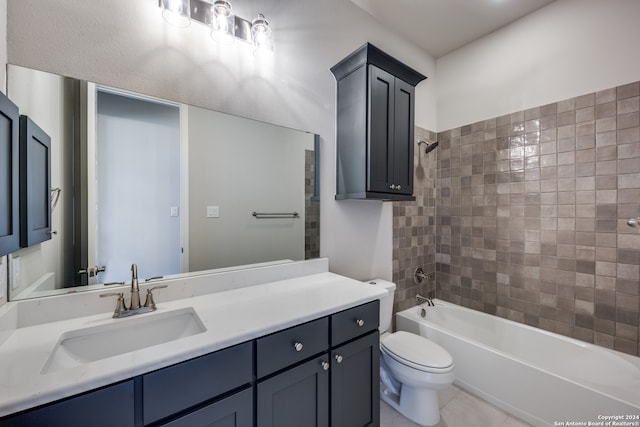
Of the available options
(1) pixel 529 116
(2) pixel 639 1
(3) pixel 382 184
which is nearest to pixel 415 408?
(3) pixel 382 184

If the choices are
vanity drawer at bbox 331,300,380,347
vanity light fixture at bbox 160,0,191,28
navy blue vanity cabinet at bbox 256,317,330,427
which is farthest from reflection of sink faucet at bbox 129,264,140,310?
vanity light fixture at bbox 160,0,191,28

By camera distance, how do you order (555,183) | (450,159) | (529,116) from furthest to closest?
(450,159) < (529,116) < (555,183)

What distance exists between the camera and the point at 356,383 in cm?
127

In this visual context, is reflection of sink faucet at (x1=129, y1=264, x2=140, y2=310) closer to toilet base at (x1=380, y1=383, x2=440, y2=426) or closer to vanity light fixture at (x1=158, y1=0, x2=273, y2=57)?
vanity light fixture at (x1=158, y1=0, x2=273, y2=57)

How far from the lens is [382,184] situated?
1.76 metres

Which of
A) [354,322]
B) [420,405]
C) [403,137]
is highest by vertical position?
[403,137]

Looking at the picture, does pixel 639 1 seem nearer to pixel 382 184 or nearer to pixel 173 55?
pixel 382 184

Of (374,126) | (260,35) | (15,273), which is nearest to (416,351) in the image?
(374,126)

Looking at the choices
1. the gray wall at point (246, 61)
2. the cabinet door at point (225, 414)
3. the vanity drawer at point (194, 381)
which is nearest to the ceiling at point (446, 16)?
the gray wall at point (246, 61)

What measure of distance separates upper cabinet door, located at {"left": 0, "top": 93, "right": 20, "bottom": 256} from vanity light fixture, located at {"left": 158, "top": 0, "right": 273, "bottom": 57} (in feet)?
2.79

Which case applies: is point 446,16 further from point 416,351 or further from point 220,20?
point 416,351

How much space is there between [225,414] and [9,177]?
3.19 feet

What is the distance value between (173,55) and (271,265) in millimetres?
1203

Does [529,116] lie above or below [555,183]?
above
